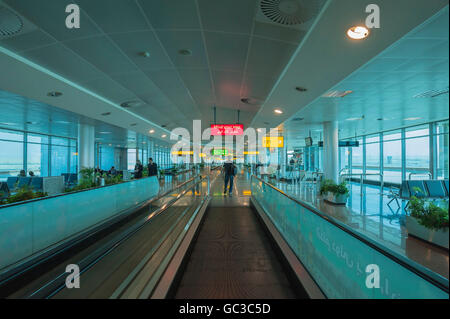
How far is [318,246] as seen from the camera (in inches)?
127

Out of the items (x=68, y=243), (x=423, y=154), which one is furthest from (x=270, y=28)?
(x=423, y=154)

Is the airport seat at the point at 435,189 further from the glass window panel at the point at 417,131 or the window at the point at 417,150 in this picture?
the glass window panel at the point at 417,131

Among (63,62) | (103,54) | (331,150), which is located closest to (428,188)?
(331,150)

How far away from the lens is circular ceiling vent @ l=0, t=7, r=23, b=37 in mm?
3885

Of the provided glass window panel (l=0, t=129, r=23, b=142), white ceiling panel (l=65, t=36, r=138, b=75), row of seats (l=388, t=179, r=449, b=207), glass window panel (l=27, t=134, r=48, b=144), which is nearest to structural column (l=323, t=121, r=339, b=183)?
row of seats (l=388, t=179, r=449, b=207)

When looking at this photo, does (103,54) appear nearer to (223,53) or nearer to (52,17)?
(52,17)

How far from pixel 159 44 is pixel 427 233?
23.4 feet

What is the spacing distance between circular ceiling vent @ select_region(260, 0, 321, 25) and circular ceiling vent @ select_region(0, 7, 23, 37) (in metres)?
4.28

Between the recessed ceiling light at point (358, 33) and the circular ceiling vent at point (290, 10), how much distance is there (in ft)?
2.10

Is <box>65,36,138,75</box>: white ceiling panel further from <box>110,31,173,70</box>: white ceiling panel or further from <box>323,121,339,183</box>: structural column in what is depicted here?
<box>323,121,339,183</box>: structural column

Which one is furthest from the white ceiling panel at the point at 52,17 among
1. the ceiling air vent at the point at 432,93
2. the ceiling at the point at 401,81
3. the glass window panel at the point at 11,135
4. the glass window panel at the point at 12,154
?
the glass window panel at the point at 12,154

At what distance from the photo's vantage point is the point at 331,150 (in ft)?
39.2

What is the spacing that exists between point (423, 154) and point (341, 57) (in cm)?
1392
